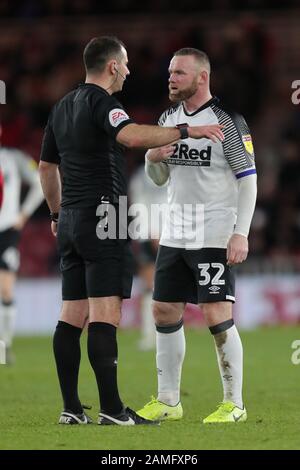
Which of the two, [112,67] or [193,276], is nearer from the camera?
[112,67]

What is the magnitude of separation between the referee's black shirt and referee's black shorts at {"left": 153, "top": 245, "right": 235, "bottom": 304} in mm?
635

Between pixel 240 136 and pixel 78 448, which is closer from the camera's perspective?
pixel 78 448

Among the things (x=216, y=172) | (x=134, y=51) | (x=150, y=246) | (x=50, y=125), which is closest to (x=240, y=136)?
(x=216, y=172)

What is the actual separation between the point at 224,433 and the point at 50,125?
218 centimetres

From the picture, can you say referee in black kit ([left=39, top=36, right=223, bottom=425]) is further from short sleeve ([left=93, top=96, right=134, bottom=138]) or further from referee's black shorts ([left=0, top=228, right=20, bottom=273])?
referee's black shorts ([left=0, top=228, right=20, bottom=273])

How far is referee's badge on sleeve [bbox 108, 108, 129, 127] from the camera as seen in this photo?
277 inches

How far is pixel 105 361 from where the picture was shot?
23.8ft

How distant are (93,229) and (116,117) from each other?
0.71 meters

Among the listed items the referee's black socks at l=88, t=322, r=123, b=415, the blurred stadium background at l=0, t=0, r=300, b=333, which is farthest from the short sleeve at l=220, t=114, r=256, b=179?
the blurred stadium background at l=0, t=0, r=300, b=333

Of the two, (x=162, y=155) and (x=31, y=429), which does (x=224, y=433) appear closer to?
(x=31, y=429)

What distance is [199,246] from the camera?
777 cm

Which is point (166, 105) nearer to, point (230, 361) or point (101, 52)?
point (230, 361)

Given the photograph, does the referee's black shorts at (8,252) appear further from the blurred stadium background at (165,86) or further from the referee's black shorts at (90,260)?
the referee's black shorts at (90,260)

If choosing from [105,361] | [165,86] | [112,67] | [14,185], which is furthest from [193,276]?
[165,86]
